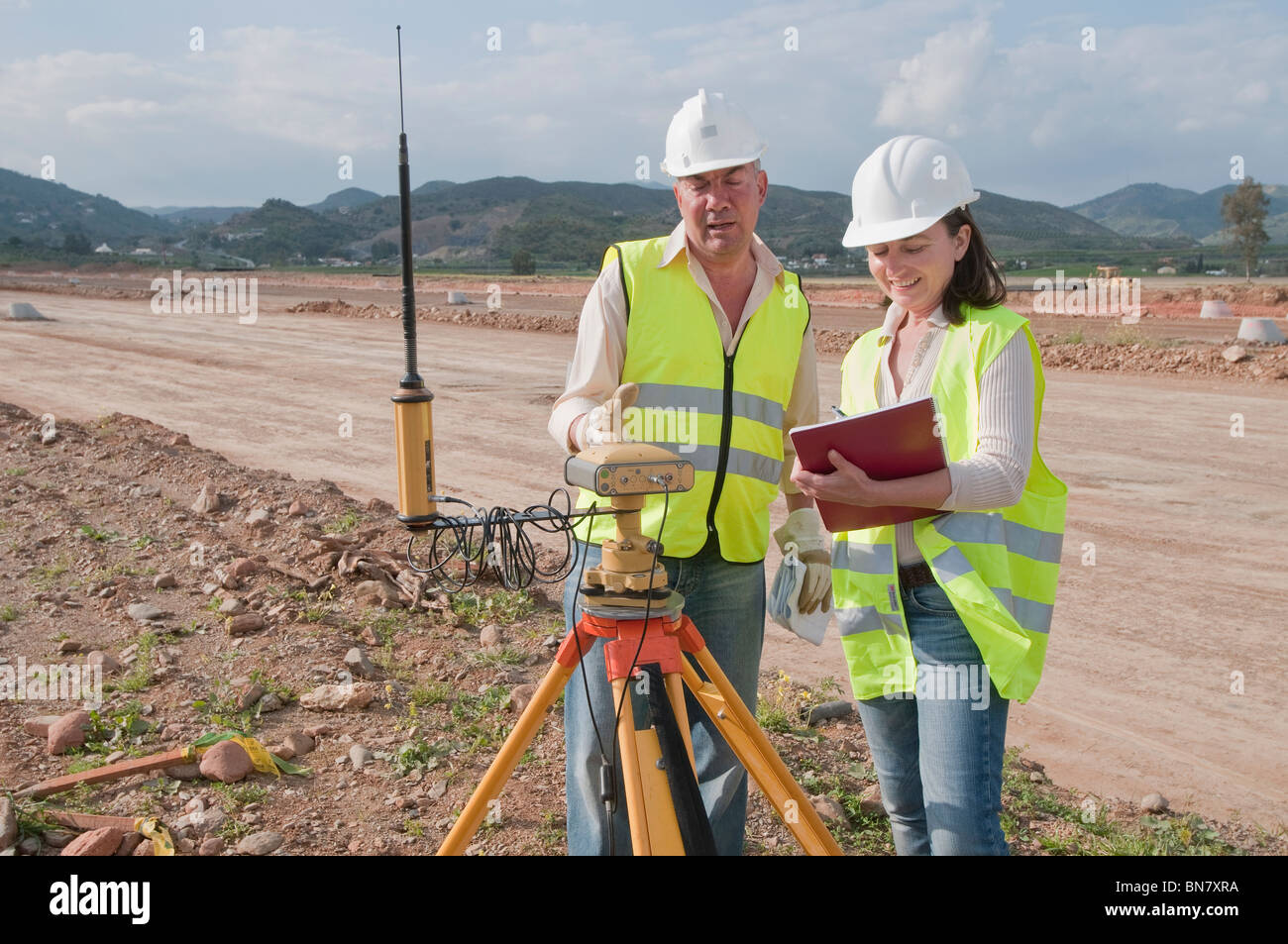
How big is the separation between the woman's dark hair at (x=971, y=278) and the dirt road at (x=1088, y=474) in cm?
257

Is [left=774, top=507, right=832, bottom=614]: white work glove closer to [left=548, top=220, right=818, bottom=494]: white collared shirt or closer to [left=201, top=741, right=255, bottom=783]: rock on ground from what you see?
[left=548, top=220, right=818, bottom=494]: white collared shirt

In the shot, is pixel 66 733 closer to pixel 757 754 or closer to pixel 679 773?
pixel 679 773

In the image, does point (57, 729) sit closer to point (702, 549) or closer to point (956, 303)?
point (702, 549)

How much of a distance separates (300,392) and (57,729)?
430 inches

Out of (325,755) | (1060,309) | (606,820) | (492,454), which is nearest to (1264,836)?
(606,820)

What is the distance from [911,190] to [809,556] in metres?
0.96

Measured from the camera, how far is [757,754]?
2.30m

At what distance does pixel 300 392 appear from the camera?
48.0 feet

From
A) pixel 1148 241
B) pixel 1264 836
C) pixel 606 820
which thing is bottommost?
pixel 1264 836

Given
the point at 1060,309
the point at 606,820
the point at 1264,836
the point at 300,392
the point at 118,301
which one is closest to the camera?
the point at 606,820

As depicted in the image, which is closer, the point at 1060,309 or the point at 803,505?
the point at 803,505

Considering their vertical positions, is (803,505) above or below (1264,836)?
above

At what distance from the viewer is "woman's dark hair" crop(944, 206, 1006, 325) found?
8.14ft

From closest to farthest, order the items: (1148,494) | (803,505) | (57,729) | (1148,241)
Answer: (803,505)
(57,729)
(1148,494)
(1148,241)
